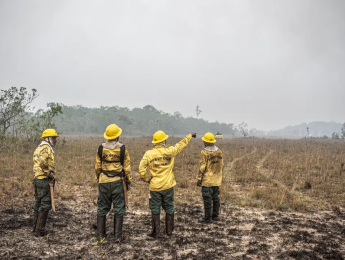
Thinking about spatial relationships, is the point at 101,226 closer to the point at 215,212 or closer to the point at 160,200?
the point at 160,200

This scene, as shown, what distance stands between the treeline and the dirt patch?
57.9 meters

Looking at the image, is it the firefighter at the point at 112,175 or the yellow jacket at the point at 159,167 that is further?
the yellow jacket at the point at 159,167

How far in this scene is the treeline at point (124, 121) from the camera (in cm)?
6719

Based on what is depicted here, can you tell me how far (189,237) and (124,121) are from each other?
63647 millimetres

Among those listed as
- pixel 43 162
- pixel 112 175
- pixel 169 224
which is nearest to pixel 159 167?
pixel 112 175

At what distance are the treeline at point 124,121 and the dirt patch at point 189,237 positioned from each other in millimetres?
57861

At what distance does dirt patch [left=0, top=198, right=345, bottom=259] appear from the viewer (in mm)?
4066

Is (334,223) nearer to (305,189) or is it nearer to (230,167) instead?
(305,189)

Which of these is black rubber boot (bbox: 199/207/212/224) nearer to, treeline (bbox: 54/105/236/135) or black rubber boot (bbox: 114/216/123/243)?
black rubber boot (bbox: 114/216/123/243)

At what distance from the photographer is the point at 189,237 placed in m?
4.73

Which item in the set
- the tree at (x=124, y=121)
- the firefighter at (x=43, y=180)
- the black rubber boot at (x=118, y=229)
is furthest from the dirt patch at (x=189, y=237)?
the tree at (x=124, y=121)

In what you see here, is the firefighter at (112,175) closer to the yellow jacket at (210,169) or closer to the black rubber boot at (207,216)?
the yellow jacket at (210,169)

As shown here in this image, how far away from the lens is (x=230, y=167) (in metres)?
13.0

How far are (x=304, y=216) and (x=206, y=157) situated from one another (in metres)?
2.76
